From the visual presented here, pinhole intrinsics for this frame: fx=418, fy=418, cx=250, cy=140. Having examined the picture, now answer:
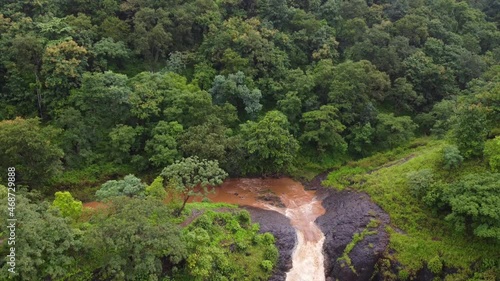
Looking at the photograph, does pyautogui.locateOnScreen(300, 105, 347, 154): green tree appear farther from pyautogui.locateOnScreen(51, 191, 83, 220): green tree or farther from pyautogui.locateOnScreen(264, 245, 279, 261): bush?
pyautogui.locateOnScreen(51, 191, 83, 220): green tree

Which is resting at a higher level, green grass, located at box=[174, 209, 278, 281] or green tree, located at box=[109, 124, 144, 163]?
green tree, located at box=[109, 124, 144, 163]

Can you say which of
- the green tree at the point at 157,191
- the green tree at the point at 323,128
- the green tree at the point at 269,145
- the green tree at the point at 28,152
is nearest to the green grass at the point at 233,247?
the green tree at the point at 157,191

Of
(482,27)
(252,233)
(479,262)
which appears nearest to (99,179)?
(252,233)

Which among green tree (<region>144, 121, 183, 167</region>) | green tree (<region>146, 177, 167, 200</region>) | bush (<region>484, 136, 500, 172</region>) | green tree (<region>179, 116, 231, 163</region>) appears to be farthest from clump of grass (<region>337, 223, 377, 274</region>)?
green tree (<region>144, 121, 183, 167</region>)

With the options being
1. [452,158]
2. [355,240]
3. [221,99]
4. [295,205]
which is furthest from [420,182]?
[221,99]

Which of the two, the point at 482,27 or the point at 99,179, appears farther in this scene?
the point at 482,27

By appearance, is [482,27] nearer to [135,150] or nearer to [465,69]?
[465,69]
